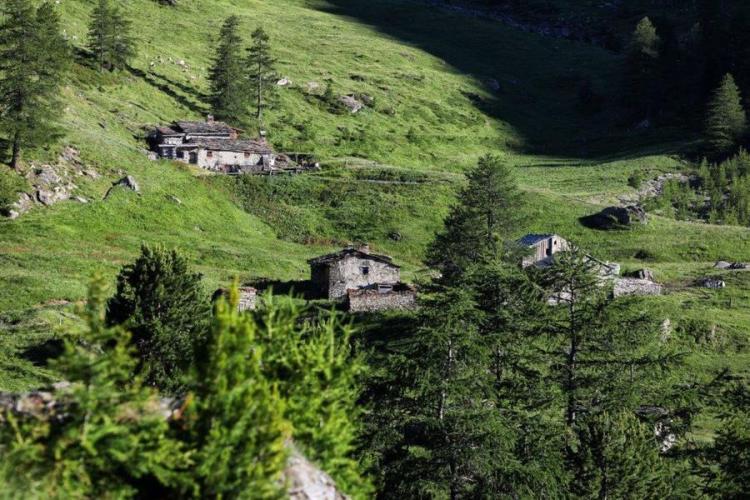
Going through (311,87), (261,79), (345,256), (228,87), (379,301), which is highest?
(311,87)

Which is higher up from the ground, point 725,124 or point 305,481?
point 725,124

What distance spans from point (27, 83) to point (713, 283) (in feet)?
204

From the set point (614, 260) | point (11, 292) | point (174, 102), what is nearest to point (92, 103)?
point (174, 102)

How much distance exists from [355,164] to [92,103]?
108 ft

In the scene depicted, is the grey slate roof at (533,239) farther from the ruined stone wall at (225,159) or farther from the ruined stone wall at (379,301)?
the ruined stone wall at (225,159)

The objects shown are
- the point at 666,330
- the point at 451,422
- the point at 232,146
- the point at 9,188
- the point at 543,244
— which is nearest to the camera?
the point at 451,422

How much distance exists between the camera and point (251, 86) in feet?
408

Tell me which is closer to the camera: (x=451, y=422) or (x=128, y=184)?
(x=451, y=422)

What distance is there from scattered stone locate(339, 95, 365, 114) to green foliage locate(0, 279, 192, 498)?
403 ft

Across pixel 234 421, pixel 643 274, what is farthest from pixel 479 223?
pixel 234 421

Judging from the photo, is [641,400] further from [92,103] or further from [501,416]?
[92,103]

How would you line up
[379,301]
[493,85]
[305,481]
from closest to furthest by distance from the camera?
[305,481]
[379,301]
[493,85]

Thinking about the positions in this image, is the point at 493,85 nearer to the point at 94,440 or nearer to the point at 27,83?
the point at 27,83

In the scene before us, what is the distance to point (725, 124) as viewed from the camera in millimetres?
124375
